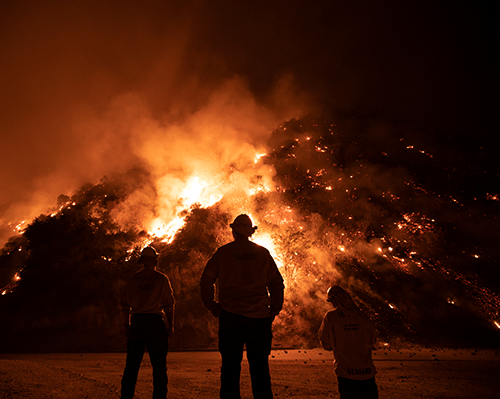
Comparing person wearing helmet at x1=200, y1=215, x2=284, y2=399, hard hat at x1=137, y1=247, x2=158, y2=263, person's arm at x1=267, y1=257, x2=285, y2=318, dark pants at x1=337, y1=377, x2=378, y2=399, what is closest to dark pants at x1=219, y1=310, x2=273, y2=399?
person wearing helmet at x1=200, y1=215, x2=284, y2=399

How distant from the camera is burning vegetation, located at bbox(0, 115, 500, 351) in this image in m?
19.6

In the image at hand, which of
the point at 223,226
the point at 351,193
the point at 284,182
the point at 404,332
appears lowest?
the point at 404,332

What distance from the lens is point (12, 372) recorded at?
809 cm

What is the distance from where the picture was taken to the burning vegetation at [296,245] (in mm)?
19609

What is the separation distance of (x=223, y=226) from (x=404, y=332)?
14.3 meters

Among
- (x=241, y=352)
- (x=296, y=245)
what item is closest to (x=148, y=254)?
(x=241, y=352)

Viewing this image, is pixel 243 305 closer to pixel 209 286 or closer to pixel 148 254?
pixel 209 286

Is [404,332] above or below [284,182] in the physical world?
below

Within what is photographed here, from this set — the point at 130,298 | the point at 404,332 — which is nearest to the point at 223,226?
the point at 404,332

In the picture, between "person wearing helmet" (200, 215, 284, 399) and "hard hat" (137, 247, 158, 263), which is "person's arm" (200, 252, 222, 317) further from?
"hard hat" (137, 247, 158, 263)

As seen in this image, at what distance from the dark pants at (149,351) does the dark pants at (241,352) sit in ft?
5.31

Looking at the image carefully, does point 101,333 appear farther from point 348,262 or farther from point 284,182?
point 284,182

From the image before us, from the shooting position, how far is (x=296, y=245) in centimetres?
2428

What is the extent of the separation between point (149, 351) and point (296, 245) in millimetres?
20152
